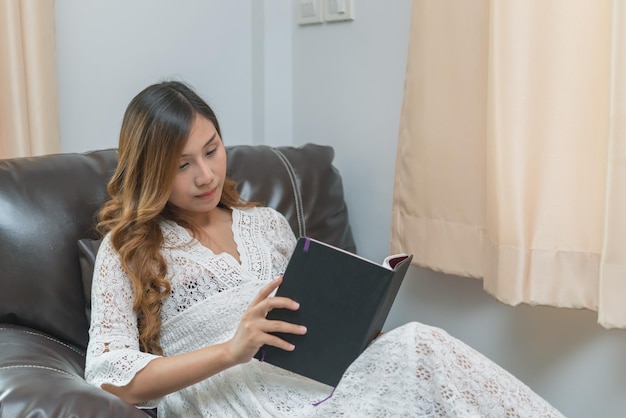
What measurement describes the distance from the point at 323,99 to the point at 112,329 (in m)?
1.22

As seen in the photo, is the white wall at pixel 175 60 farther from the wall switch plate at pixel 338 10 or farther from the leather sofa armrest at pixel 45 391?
the leather sofa armrest at pixel 45 391

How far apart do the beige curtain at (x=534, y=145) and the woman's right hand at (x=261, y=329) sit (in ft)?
1.75

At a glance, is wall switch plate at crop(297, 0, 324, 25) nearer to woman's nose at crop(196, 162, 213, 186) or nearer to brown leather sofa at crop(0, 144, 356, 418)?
brown leather sofa at crop(0, 144, 356, 418)

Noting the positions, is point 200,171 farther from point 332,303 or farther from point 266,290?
point 332,303

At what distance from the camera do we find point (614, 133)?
153 centimetres

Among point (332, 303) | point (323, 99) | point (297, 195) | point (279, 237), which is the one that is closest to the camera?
point (332, 303)

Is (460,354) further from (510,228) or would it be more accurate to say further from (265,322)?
(510,228)

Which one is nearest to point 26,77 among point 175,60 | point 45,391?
point 175,60

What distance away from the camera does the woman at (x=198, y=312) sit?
1.34 meters

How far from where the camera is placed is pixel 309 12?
256cm

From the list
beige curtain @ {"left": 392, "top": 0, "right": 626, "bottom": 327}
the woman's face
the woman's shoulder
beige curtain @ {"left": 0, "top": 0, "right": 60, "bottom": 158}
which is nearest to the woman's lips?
the woman's face

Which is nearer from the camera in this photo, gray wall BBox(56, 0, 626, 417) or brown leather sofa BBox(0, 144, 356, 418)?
brown leather sofa BBox(0, 144, 356, 418)

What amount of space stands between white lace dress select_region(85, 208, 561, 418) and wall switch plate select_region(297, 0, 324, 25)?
85 centimetres

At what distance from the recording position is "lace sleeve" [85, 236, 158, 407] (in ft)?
4.82
